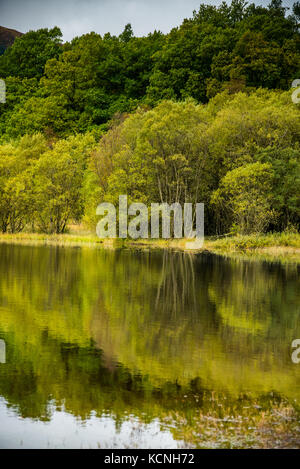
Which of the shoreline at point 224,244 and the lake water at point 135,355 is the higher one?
the shoreline at point 224,244

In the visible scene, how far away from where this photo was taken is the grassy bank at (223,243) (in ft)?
140

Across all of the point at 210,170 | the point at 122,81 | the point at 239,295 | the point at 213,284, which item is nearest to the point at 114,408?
the point at 239,295

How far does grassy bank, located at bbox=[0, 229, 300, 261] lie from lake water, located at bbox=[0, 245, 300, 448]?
50.9 feet

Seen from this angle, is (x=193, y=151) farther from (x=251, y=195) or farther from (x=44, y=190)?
(x=44, y=190)

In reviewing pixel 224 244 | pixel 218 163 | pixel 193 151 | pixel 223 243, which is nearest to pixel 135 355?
pixel 224 244

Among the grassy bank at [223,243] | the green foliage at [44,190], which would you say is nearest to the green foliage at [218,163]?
the grassy bank at [223,243]

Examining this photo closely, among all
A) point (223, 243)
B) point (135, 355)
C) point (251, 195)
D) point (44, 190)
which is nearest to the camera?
point (135, 355)

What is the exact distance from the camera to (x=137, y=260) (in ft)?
117

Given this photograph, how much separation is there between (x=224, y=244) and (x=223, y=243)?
16cm

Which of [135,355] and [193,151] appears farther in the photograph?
[193,151]

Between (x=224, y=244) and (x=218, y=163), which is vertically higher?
(x=218, y=163)

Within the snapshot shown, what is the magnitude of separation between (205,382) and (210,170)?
42178mm

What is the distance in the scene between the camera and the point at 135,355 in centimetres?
1283

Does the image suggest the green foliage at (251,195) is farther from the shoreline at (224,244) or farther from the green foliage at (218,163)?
the shoreline at (224,244)
